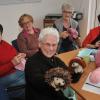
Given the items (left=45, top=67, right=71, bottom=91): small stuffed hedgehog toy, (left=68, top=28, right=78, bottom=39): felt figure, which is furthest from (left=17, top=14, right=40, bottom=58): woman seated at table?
(left=45, top=67, right=71, bottom=91): small stuffed hedgehog toy

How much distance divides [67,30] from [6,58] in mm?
1008

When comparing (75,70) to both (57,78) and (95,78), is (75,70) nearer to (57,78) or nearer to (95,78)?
(95,78)

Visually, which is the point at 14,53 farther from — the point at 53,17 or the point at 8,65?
the point at 53,17

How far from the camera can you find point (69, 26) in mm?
3270

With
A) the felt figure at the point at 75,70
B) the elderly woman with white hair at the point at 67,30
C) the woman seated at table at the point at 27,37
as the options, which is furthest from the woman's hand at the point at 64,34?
the felt figure at the point at 75,70

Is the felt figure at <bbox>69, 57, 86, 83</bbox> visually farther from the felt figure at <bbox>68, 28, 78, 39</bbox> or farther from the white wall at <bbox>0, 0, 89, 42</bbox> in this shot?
the white wall at <bbox>0, 0, 89, 42</bbox>

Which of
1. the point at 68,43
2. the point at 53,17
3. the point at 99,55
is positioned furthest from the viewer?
the point at 53,17

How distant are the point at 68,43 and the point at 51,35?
4.74 feet

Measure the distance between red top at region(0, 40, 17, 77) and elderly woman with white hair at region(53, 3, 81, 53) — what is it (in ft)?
2.59

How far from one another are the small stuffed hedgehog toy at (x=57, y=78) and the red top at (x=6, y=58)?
0.95 meters

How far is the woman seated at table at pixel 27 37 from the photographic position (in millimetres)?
2959

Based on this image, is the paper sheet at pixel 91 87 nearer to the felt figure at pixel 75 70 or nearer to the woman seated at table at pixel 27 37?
the felt figure at pixel 75 70

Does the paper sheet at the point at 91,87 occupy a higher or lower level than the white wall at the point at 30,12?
lower

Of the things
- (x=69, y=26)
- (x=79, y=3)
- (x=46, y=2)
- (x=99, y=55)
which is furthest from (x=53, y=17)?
(x=99, y=55)
